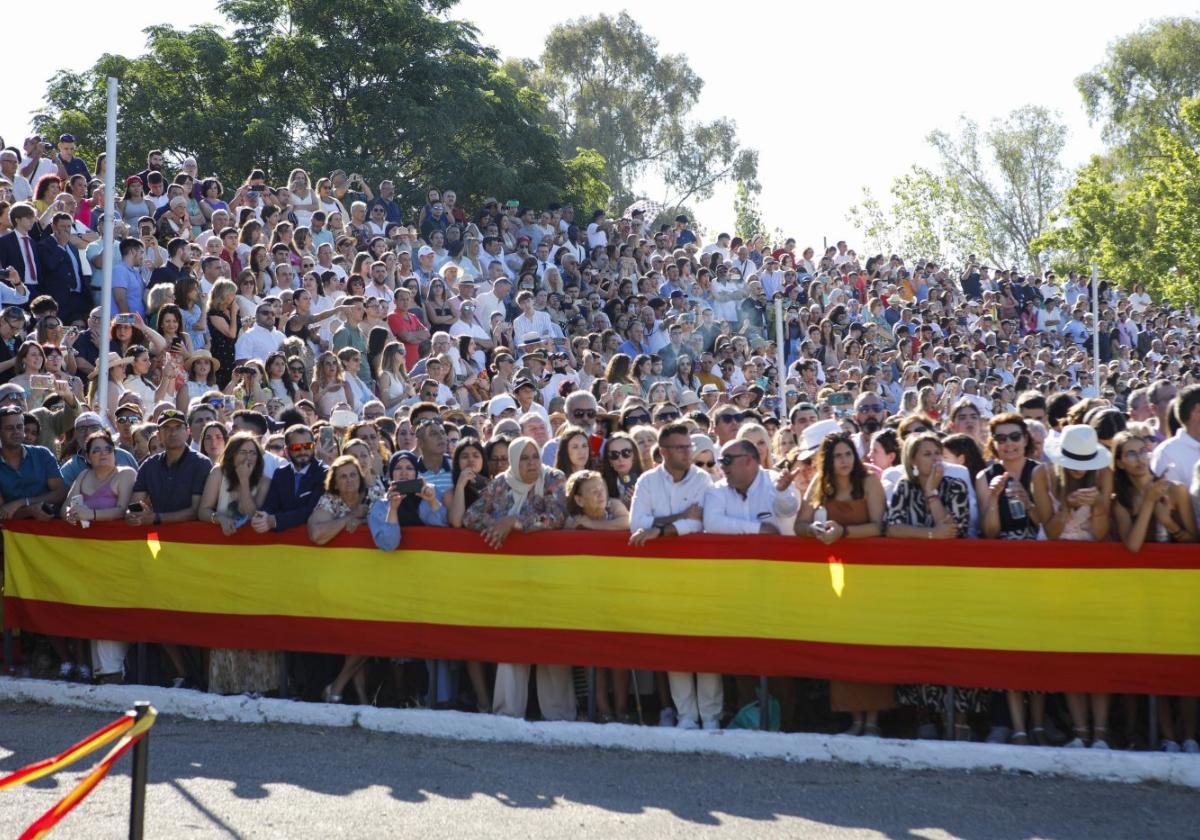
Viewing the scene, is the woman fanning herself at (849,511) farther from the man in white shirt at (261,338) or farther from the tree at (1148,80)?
the tree at (1148,80)

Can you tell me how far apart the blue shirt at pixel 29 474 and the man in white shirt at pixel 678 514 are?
14.6 feet

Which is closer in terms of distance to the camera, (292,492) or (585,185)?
(292,492)

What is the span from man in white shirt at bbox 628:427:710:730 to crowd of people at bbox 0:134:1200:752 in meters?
0.02

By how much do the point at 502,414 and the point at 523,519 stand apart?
11.4 feet

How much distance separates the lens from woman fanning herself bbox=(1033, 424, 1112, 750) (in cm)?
748

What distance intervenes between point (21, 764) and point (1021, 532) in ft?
19.1

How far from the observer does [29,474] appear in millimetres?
10109

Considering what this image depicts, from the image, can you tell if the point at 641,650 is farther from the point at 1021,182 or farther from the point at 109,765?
the point at 1021,182

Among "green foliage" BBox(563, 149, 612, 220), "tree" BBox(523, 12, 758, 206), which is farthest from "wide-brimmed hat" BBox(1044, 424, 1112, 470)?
"tree" BBox(523, 12, 758, 206)

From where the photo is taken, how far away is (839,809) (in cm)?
681

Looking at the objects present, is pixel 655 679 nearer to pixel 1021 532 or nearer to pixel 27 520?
pixel 1021 532

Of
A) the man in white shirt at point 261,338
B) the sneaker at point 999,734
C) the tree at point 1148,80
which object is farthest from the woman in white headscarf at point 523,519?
the tree at point 1148,80

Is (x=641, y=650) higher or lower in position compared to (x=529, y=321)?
lower

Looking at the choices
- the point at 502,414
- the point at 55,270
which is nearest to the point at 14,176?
the point at 55,270
